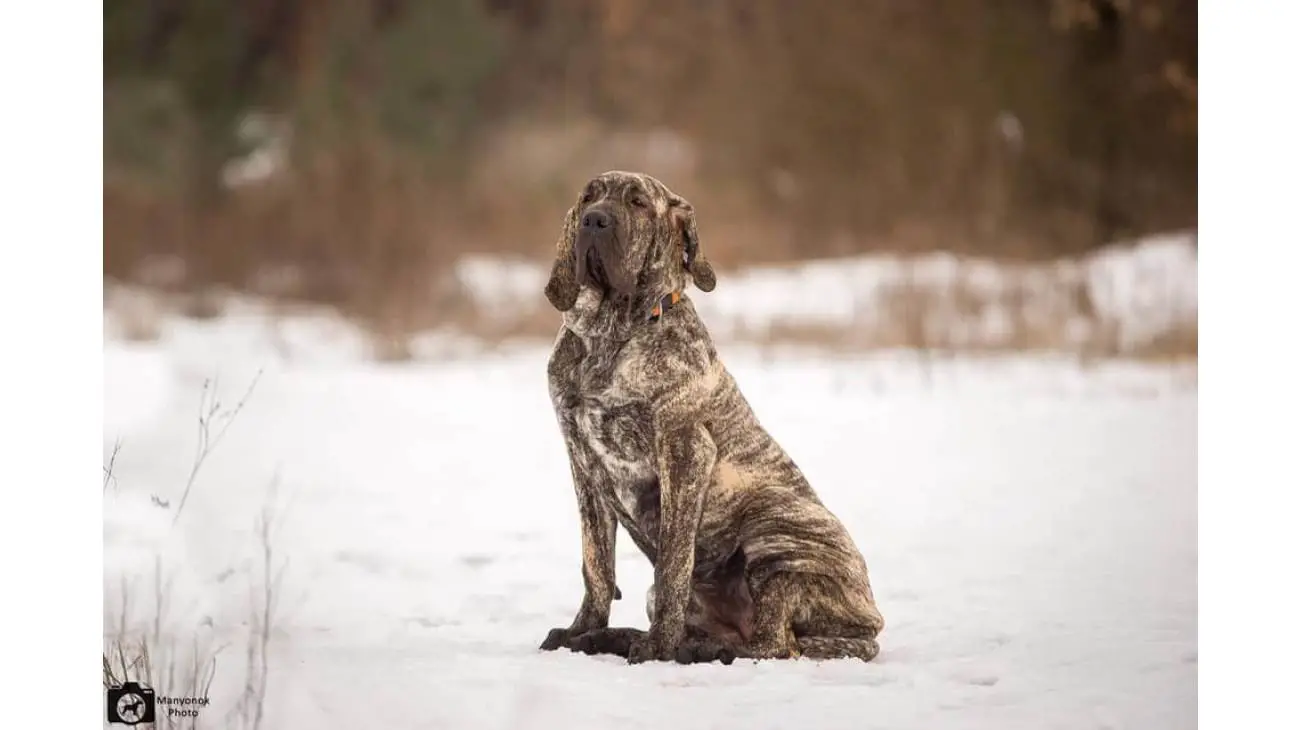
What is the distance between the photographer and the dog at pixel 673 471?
369 cm

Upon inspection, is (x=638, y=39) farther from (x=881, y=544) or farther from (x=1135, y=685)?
(x=1135, y=685)

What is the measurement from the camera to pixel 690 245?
3.77 m

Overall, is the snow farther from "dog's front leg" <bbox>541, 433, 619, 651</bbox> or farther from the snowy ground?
"dog's front leg" <bbox>541, 433, 619, 651</bbox>

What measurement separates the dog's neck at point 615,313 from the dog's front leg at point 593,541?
288 mm

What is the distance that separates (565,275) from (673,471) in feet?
A: 1.91

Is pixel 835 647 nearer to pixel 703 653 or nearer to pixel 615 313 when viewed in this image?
pixel 703 653

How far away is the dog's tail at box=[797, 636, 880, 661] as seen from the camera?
12.6 ft

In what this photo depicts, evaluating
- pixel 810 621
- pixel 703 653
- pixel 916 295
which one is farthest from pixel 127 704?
pixel 916 295

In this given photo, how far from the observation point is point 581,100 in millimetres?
4871

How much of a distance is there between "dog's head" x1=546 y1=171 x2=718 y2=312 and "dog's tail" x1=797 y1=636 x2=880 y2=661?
976 mm

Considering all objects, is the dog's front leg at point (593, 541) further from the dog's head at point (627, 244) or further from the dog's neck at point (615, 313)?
the dog's head at point (627, 244)
